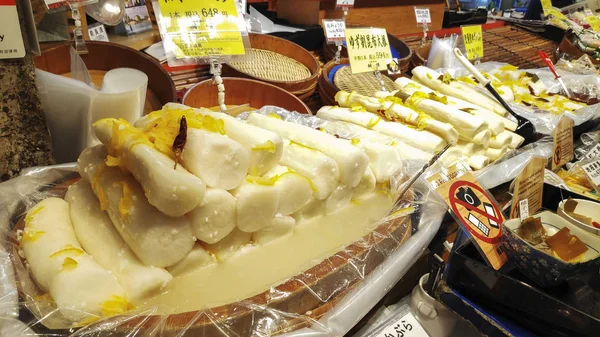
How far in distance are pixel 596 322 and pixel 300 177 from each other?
0.76 m

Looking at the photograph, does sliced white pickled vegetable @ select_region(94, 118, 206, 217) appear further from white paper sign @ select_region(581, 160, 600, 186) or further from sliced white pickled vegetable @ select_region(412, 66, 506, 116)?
sliced white pickled vegetable @ select_region(412, 66, 506, 116)

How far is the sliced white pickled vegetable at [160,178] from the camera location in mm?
807

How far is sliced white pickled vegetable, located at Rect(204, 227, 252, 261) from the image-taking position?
101 cm

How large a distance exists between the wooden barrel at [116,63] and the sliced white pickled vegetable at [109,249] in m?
0.73

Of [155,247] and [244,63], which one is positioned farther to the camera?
[244,63]

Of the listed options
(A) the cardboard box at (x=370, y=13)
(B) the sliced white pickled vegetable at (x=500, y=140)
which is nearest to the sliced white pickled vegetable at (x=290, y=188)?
(B) the sliced white pickled vegetable at (x=500, y=140)

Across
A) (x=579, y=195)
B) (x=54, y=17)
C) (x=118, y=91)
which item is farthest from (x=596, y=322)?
(x=54, y=17)

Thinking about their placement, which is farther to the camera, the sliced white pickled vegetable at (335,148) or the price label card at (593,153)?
the price label card at (593,153)

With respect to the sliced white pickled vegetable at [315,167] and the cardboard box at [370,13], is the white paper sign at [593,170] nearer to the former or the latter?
the sliced white pickled vegetable at [315,167]

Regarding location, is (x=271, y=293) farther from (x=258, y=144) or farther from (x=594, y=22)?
(x=594, y=22)

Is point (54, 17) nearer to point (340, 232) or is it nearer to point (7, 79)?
point (7, 79)

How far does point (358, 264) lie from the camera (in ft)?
3.47

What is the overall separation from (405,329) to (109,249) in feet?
2.60

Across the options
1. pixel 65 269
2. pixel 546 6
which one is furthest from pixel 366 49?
pixel 546 6
